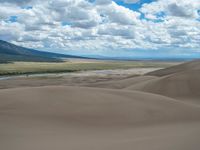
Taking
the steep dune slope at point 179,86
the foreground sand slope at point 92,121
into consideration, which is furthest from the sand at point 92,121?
the steep dune slope at point 179,86

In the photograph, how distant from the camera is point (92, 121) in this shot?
11.5 metres

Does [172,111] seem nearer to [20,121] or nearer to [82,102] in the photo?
[82,102]

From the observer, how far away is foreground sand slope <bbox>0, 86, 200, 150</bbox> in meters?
8.38

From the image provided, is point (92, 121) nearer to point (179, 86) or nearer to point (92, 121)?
point (92, 121)

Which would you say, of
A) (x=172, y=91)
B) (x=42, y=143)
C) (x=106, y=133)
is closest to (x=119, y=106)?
(x=106, y=133)

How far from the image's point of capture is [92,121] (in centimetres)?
1154

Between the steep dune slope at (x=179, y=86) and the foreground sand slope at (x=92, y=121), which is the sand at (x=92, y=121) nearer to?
the foreground sand slope at (x=92, y=121)

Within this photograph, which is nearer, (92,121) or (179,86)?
(92,121)

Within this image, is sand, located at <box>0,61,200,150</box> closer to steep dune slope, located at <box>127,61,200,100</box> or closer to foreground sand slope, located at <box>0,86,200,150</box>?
foreground sand slope, located at <box>0,86,200,150</box>

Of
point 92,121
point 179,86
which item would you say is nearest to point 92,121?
point 92,121

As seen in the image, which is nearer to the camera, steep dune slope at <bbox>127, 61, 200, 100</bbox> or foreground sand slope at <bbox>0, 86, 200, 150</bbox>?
foreground sand slope at <bbox>0, 86, 200, 150</bbox>

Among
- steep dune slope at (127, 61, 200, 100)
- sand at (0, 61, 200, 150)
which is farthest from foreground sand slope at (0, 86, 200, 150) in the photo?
steep dune slope at (127, 61, 200, 100)

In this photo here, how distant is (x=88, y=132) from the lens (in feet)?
33.2

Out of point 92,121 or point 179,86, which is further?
point 179,86
